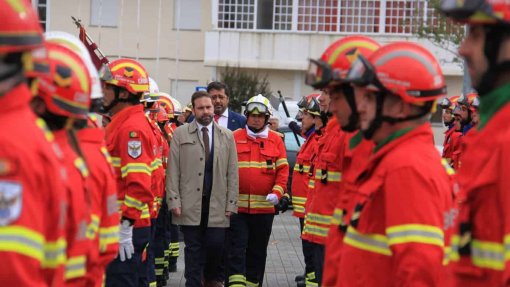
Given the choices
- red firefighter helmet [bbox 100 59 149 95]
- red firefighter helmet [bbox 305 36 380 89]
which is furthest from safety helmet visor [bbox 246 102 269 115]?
red firefighter helmet [bbox 305 36 380 89]

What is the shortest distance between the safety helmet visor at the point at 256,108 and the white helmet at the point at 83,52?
6.26 meters

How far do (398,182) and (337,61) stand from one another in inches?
54.6

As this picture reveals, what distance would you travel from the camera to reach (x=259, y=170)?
476 inches

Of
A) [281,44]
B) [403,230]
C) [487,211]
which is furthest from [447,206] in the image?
[281,44]

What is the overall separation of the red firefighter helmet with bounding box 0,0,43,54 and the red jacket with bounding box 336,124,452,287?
1.77 metres

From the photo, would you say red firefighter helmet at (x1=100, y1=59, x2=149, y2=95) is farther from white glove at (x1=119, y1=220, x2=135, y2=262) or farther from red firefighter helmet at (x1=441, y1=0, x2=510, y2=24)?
red firefighter helmet at (x1=441, y1=0, x2=510, y2=24)

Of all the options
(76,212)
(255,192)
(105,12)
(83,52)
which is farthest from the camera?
(105,12)

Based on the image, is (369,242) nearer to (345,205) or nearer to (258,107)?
(345,205)

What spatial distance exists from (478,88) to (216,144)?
24.1 ft

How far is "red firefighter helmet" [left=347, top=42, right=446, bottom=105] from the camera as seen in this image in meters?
5.01

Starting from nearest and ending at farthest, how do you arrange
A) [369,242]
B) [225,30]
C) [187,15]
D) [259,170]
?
[369,242] → [259,170] → [225,30] → [187,15]

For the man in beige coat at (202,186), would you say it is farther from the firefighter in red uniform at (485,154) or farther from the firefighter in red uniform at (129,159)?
the firefighter in red uniform at (485,154)

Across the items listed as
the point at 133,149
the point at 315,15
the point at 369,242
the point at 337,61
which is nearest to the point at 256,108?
the point at 133,149

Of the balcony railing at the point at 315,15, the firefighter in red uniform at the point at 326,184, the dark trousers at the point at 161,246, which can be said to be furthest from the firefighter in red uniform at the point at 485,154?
the balcony railing at the point at 315,15
